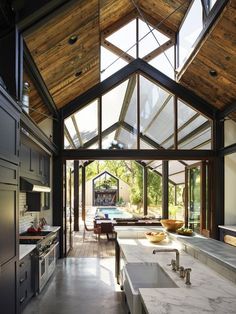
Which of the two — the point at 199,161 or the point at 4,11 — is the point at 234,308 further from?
the point at 199,161

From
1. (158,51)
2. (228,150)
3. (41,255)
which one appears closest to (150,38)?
(158,51)

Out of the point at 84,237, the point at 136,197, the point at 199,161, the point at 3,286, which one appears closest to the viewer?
the point at 3,286

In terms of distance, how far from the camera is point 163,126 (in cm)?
856

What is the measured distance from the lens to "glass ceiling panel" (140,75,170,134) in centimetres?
828

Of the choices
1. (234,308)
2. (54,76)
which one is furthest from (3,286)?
(54,76)

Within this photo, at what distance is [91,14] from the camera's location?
18.2ft

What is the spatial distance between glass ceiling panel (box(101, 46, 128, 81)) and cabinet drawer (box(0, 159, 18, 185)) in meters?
4.90

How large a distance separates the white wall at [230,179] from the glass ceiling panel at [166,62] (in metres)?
1.79

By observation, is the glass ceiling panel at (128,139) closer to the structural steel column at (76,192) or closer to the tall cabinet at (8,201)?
the structural steel column at (76,192)

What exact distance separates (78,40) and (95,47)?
0.88 metres

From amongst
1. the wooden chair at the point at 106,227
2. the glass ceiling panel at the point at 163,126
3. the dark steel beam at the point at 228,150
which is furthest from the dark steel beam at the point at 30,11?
the wooden chair at the point at 106,227

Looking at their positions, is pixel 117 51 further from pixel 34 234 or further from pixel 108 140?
pixel 34 234

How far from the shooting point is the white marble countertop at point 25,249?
4.15 meters

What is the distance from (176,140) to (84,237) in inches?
191
